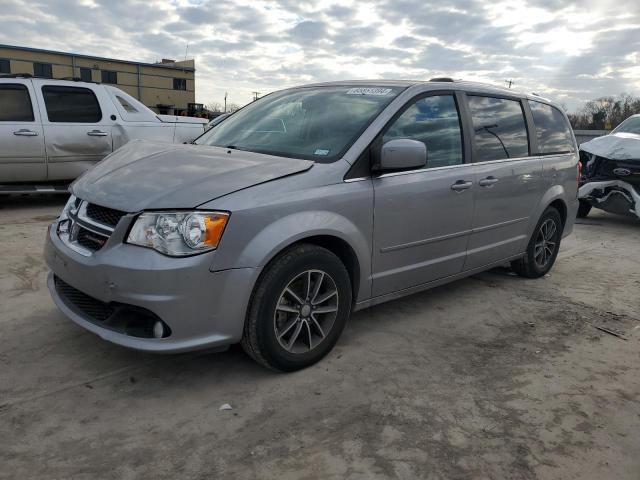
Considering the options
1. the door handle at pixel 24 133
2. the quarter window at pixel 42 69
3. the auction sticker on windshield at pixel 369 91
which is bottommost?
the door handle at pixel 24 133

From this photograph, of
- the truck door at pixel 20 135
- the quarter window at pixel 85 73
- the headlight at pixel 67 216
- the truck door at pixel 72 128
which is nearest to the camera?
the headlight at pixel 67 216

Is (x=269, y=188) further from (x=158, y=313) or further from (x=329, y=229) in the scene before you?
(x=158, y=313)

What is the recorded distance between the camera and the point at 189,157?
3.29 metres

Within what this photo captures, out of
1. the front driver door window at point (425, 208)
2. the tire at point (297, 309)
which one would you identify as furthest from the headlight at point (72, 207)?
the front driver door window at point (425, 208)

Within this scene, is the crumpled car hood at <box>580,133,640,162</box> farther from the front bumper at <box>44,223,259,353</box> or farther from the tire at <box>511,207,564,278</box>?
the front bumper at <box>44,223,259,353</box>

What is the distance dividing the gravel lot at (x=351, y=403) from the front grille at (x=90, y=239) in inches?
28.2

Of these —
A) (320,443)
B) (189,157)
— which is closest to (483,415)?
(320,443)

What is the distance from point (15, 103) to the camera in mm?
7324

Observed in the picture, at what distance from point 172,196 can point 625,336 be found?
344cm

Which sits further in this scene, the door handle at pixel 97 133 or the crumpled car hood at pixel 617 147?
the crumpled car hood at pixel 617 147

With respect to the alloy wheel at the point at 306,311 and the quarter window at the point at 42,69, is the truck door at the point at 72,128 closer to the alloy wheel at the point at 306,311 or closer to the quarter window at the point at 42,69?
the alloy wheel at the point at 306,311

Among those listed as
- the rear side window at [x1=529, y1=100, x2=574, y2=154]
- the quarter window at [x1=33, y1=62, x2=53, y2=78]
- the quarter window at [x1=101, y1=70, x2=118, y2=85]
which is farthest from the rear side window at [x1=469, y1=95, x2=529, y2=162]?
the quarter window at [x1=101, y1=70, x2=118, y2=85]

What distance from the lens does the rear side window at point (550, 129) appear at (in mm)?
5051

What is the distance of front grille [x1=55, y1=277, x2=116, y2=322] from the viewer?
9.43ft
